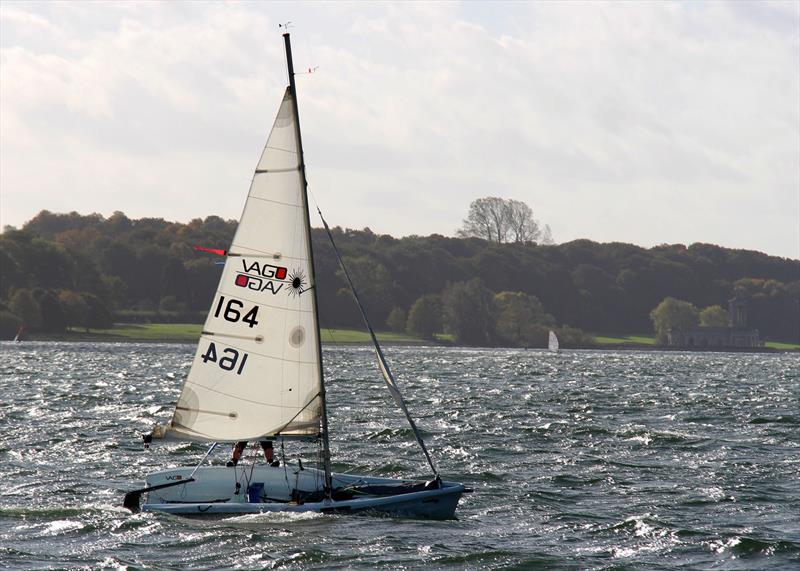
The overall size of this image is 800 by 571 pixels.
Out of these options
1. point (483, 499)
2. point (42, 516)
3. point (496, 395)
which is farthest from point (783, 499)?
point (496, 395)

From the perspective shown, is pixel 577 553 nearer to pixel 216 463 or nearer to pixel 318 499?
pixel 318 499

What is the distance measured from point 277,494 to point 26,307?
546ft

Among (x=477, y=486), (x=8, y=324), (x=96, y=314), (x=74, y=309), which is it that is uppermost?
(x=74, y=309)

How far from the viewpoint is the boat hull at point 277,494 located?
91.9 ft

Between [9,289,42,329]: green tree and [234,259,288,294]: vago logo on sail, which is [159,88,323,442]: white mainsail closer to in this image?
[234,259,288,294]: vago logo on sail

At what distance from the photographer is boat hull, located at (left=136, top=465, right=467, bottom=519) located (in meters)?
28.0

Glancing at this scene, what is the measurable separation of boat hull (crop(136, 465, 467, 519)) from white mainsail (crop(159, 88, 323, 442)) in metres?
1.40

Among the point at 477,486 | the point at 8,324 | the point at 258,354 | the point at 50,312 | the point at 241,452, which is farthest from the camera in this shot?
the point at 50,312

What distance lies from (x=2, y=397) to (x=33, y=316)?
130m

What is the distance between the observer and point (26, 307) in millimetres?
186375

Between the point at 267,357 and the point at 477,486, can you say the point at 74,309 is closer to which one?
the point at 477,486

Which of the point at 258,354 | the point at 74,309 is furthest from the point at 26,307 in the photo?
the point at 258,354

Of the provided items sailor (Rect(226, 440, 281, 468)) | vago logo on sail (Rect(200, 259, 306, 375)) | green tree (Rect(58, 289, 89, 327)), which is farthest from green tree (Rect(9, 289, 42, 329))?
vago logo on sail (Rect(200, 259, 306, 375))

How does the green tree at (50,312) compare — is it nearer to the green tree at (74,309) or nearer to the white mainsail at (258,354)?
the green tree at (74,309)
